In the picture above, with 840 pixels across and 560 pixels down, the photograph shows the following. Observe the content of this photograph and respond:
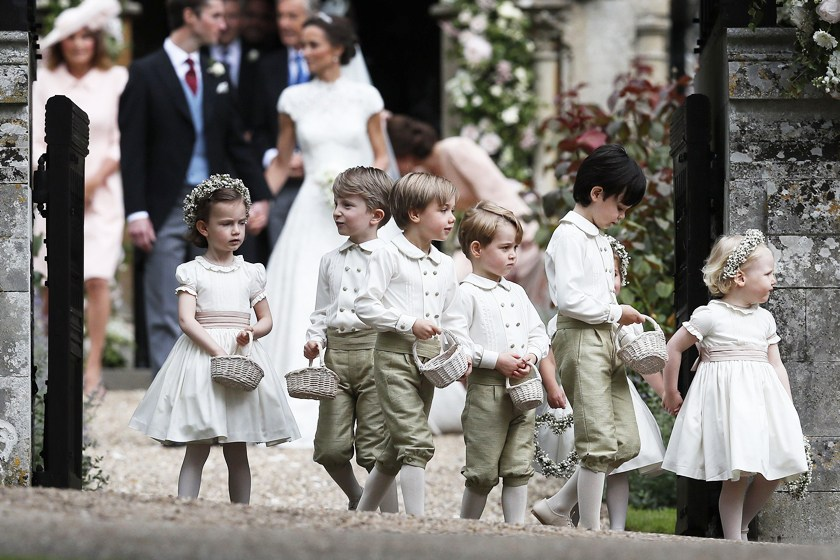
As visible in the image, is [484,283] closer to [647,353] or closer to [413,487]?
[647,353]

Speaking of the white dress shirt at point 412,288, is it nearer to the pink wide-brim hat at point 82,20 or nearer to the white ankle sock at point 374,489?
the white ankle sock at point 374,489

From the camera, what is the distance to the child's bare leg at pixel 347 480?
5801 millimetres

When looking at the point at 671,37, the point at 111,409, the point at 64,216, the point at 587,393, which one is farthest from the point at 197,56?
the point at 671,37

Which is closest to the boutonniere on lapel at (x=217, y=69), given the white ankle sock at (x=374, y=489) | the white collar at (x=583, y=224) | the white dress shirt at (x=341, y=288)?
the white dress shirt at (x=341, y=288)

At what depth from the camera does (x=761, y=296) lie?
217 inches

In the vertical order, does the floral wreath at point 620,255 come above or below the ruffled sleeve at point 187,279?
above

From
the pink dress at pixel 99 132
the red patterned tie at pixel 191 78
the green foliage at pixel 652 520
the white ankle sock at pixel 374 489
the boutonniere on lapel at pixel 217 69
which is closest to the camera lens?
the white ankle sock at pixel 374 489

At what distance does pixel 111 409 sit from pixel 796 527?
19.4 ft

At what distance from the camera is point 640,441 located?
18.4ft

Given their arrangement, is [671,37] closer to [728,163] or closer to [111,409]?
[111,409]

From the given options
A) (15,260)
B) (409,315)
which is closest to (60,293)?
(15,260)

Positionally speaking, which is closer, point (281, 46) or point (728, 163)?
point (728, 163)

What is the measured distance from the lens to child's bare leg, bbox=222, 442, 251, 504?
18.8 feet

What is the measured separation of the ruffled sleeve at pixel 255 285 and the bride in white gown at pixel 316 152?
124 inches
